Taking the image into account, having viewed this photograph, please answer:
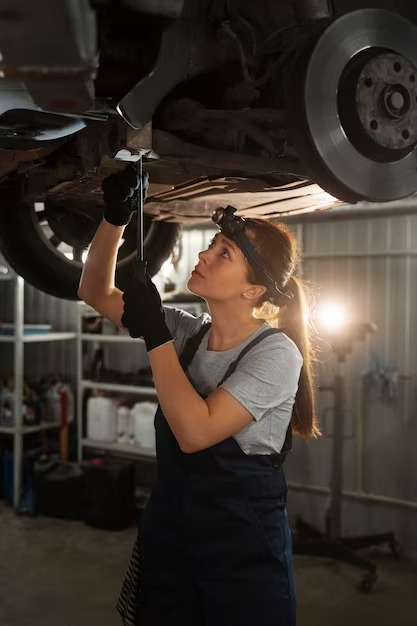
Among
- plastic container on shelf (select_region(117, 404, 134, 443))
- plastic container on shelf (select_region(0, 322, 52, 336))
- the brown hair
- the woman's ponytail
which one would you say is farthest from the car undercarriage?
plastic container on shelf (select_region(0, 322, 52, 336))

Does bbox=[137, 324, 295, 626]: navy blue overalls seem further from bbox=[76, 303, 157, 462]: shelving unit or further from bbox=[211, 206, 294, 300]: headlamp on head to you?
bbox=[76, 303, 157, 462]: shelving unit

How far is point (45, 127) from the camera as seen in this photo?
1.51 meters

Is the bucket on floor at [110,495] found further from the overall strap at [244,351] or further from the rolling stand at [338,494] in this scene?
the overall strap at [244,351]

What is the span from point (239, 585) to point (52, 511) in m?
3.43

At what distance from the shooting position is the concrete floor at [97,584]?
10.6 ft

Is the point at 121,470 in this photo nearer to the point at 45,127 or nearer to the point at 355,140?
the point at 45,127

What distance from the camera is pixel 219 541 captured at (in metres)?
1.56

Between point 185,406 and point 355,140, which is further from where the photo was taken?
point 185,406

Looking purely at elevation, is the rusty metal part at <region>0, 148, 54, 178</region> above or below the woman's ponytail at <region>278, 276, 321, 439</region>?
above

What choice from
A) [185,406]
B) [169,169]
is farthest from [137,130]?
[185,406]

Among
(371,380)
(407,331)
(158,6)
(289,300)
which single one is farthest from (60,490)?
(158,6)

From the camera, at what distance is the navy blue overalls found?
1.55 meters

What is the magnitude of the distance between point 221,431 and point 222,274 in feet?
1.23

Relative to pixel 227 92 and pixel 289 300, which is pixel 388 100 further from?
pixel 289 300
